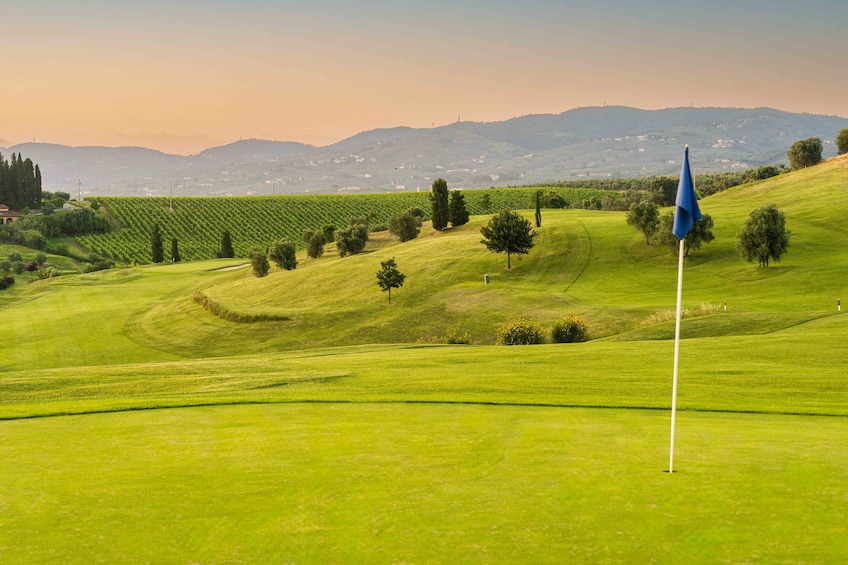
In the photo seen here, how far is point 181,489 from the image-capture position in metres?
11.4

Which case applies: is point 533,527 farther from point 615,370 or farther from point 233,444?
point 615,370

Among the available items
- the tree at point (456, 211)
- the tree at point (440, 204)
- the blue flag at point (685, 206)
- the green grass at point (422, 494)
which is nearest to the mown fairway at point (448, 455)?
the green grass at point (422, 494)

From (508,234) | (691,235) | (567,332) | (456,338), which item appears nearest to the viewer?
(567,332)

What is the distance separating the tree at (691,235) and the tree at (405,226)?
46.7m

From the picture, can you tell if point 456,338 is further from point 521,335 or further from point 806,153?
point 806,153

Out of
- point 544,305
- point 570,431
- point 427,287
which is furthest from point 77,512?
point 427,287

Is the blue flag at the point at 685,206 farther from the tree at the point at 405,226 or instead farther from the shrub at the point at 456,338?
the tree at the point at 405,226

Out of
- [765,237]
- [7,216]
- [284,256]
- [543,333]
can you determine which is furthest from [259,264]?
[7,216]

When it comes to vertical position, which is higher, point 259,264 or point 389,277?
point 389,277

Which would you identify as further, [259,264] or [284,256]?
[284,256]

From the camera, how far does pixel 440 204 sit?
122125mm

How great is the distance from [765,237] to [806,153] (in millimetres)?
82144

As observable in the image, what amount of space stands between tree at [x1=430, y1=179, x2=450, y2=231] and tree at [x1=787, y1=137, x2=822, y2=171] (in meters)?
71.0

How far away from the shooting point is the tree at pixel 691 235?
268 feet
